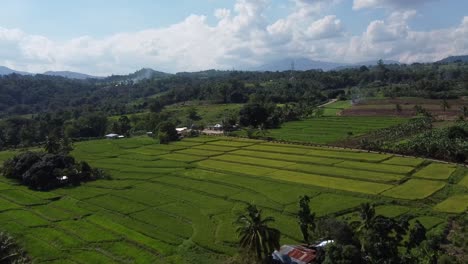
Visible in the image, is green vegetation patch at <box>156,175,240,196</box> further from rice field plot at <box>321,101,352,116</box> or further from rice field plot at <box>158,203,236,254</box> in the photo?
rice field plot at <box>321,101,352,116</box>

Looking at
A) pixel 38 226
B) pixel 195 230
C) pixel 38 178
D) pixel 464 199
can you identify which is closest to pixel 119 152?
pixel 38 178

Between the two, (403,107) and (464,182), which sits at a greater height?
(403,107)

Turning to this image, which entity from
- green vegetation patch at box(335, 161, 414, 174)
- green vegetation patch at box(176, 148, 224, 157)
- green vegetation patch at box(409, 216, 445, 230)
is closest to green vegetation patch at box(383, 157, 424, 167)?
green vegetation patch at box(335, 161, 414, 174)

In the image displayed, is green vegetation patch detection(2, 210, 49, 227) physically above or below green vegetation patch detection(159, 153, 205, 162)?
below

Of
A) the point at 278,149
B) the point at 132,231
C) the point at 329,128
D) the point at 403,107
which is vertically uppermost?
the point at 403,107

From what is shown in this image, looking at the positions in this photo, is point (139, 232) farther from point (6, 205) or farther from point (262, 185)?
point (6, 205)

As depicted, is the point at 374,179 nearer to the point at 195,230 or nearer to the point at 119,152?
the point at 195,230

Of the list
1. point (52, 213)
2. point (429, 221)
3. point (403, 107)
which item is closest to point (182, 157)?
point (52, 213)

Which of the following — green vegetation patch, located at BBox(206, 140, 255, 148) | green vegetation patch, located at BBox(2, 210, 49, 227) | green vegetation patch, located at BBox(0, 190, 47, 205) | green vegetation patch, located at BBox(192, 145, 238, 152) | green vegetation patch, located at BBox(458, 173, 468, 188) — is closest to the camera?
green vegetation patch, located at BBox(2, 210, 49, 227)
